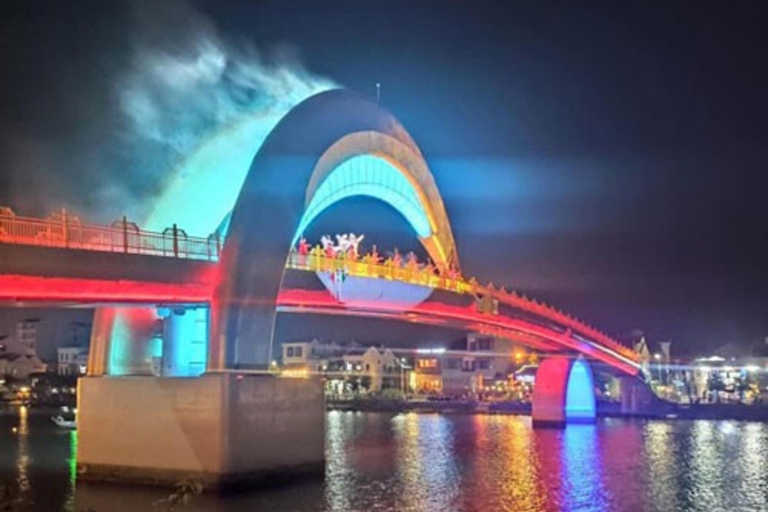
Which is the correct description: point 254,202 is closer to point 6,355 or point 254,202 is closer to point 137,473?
point 137,473

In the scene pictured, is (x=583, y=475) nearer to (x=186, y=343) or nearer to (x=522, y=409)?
(x=186, y=343)

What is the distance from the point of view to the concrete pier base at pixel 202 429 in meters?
28.3

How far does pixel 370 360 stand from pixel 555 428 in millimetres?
48956

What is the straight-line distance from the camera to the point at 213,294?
100 feet

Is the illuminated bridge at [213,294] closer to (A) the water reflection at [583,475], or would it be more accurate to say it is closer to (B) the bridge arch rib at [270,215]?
(B) the bridge arch rib at [270,215]

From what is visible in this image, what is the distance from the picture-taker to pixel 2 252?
24.3 m

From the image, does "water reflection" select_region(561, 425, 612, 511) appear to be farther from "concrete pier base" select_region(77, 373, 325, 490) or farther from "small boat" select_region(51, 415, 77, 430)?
"small boat" select_region(51, 415, 77, 430)

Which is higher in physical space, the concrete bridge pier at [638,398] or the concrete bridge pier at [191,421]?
the concrete bridge pier at [191,421]

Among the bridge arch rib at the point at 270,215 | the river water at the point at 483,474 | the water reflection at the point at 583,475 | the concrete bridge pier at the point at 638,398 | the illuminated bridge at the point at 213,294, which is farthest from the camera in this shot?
the concrete bridge pier at the point at 638,398

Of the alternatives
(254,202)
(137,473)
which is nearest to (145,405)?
(137,473)

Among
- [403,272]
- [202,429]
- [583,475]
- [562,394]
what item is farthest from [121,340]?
[562,394]

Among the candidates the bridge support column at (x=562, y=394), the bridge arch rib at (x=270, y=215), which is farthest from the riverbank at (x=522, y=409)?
the bridge arch rib at (x=270, y=215)

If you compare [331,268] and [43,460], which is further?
[43,460]

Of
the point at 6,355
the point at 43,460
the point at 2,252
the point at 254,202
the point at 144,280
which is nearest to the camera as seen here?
the point at 2,252
